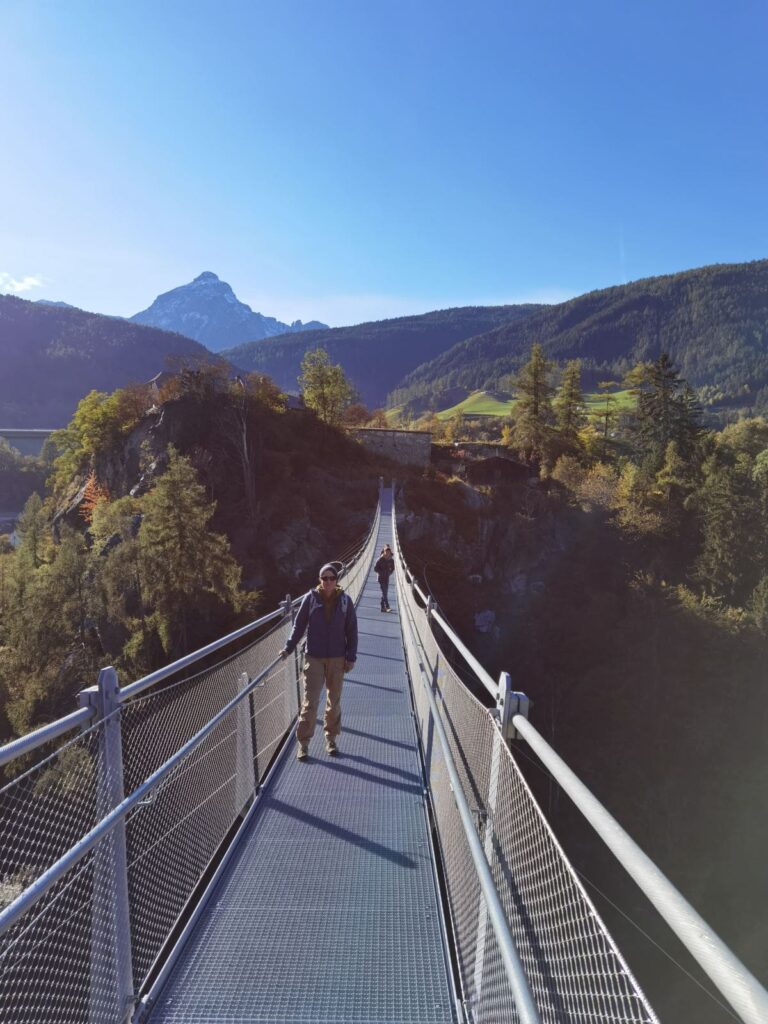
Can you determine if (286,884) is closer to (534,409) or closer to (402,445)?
(402,445)

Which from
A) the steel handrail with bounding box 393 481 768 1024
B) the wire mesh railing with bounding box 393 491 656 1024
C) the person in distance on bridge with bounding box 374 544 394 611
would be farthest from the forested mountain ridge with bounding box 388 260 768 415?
the steel handrail with bounding box 393 481 768 1024

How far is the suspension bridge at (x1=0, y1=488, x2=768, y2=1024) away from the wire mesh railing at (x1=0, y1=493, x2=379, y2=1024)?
0.01 meters

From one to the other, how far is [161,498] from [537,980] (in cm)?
2416

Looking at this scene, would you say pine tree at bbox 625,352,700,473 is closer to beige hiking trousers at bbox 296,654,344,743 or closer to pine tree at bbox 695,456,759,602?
pine tree at bbox 695,456,759,602

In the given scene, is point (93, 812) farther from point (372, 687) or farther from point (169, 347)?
point (169, 347)

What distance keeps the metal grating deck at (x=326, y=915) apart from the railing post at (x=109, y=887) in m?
0.34

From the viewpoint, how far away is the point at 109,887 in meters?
2.32

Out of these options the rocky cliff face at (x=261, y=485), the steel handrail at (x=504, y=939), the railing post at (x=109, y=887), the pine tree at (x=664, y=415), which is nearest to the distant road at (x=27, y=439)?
the rocky cliff face at (x=261, y=485)

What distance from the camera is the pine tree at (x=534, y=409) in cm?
4322

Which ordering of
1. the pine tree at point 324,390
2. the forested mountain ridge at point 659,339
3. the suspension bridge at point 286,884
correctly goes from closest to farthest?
1. the suspension bridge at point 286,884
2. the pine tree at point 324,390
3. the forested mountain ridge at point 659,339

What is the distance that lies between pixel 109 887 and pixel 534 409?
4489 cm

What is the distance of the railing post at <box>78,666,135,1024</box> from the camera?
221 centimetres

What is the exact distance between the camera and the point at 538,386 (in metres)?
43.7

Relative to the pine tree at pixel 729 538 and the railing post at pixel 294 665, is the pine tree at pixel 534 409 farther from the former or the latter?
the railing post at pixel 294 665
